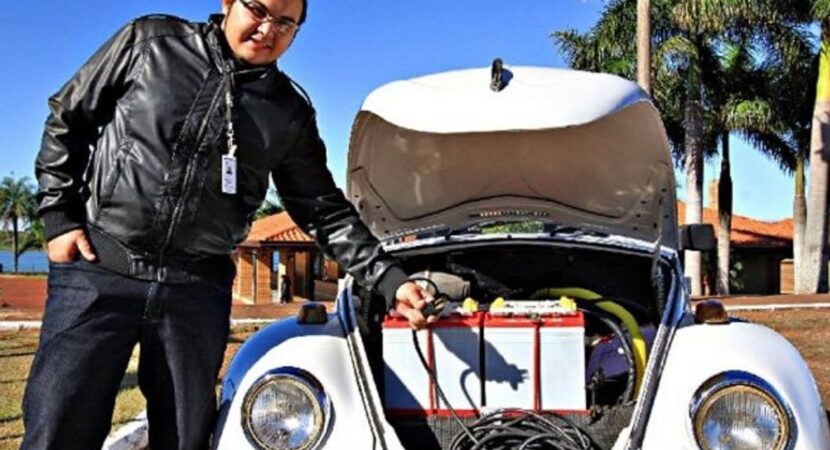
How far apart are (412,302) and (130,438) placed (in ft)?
8.98

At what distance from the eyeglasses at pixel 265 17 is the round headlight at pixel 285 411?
1159 mm

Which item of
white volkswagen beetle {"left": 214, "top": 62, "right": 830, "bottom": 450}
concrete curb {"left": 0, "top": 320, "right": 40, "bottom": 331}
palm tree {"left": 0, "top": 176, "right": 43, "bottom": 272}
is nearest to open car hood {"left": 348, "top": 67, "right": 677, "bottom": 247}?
white volkswagen beetle {"left": 214, "top": 62, "right": 830, "bottom": 450}

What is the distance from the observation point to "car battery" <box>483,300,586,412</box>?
10.8ft

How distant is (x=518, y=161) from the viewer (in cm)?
463

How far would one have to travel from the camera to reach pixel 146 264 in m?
2.66

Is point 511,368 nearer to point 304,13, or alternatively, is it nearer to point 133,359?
point 304,13

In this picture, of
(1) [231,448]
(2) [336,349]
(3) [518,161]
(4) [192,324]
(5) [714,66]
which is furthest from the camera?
(5) [714,66]

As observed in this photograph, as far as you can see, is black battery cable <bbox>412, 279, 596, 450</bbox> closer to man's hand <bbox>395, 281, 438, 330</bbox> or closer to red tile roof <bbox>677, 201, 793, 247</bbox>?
man's hand <bbox>395, 281, 438, 330</bbox>

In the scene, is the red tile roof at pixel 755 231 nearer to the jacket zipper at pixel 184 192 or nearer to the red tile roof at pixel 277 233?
the red tile roof at pixel 277 233

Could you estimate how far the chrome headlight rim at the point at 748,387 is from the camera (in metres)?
2.76

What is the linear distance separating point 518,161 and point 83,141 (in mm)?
2493

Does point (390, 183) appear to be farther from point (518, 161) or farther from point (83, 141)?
point (83, 141)

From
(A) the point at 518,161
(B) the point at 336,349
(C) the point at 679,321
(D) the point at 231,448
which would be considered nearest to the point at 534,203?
(A) the point at 518,161

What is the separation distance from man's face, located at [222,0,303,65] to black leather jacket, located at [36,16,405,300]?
35 millimetres
